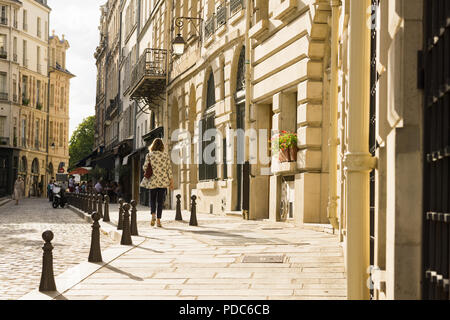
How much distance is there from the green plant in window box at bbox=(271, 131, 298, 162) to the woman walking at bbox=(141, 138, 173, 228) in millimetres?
2178

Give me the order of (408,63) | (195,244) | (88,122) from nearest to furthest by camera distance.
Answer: (408,63)
(195,244)
(88,122)

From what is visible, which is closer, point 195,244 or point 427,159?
point 427,159

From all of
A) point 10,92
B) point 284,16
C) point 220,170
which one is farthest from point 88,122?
point 284,16

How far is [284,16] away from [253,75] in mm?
2617

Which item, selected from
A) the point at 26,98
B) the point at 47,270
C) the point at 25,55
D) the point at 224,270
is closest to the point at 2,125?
the point at 26,98

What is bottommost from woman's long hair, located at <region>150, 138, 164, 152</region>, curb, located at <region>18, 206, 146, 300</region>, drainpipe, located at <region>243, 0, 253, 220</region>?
curb, located at <region>18, 206, 146, 300</region>

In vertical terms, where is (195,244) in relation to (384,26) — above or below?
below

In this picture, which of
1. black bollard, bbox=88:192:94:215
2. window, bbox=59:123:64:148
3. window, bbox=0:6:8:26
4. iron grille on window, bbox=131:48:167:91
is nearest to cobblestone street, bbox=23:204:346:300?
black bollard, bbox=88:192:94:215

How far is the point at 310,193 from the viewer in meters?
13.7

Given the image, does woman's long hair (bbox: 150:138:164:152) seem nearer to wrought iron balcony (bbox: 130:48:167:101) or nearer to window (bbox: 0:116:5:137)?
wrought iron balcony (bbox: 130:48:167:101)

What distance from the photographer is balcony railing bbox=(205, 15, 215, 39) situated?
2169cm

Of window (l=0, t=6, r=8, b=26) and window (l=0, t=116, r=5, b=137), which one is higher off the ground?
window (l=0, t=6, r=8, b=26)

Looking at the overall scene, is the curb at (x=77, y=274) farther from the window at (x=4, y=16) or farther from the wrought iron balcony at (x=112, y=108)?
the window at (x=4, y=16)
